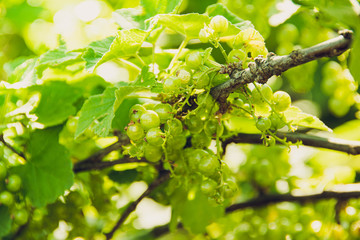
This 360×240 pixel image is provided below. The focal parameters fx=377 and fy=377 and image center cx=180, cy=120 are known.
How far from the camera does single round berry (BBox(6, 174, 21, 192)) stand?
1312 mm

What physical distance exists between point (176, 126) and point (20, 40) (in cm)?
139

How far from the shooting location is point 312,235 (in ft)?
5.32

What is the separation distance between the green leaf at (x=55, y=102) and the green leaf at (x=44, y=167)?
56 millimetres

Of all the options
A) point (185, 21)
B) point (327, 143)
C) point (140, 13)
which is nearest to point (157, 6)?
point (140, 13)

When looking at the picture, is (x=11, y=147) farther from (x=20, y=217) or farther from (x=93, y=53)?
(x=93, y=53)

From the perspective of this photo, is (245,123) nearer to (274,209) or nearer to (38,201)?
(274,209)

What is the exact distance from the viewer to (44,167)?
139 centimetres

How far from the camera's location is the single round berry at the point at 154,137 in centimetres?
92

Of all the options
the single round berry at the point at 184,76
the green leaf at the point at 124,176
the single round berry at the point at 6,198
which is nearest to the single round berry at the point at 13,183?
the single round berry at the point at 6,198

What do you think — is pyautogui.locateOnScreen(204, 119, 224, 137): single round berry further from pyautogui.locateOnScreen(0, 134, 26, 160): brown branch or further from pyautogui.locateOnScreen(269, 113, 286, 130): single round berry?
pyautogui.locateOnScreen(0, 134, 26, 160): brown branch

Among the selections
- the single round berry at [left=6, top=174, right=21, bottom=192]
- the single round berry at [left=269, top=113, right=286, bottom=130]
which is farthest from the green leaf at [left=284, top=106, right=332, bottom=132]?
the single round berry at [left=6, top=174, right=21, bottom=192]

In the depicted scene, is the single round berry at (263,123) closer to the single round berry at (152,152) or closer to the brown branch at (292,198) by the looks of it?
the single round berry at (152,152)

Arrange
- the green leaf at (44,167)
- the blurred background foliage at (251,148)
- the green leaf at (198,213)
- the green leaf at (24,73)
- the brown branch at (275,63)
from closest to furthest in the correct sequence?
the brown branch at (275,63) → the green leaf at (24,73) → the green leaf at (44,167) → the blurred background foliage at (251,148) → the green leaf at (198,213)

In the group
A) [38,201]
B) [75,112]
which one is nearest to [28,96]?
[75,112]
